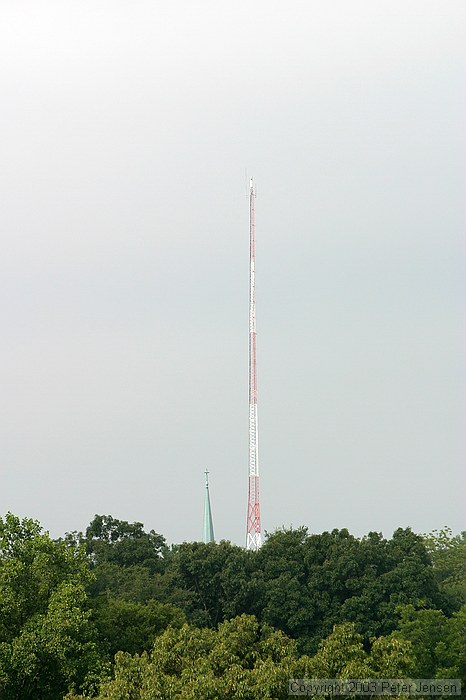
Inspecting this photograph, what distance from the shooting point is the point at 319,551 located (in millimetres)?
24594

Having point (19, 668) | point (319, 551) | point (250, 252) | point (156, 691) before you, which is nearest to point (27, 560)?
point (19, 668)

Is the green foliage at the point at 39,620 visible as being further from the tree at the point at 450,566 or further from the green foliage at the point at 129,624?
the tree at the point at 450,566

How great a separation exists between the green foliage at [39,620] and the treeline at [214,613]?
0.07ft

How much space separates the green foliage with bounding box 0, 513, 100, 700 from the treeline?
0.02 metres

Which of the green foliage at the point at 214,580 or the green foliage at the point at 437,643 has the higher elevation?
the green foliage at the point at 214,580

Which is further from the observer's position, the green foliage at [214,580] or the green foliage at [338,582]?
the green foliage at [214,580]

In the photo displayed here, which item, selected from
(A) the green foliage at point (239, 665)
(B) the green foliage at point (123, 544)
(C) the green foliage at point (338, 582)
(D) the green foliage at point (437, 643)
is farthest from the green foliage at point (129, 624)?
(B) the green foliage at point (123, 544)

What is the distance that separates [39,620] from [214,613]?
9737 mm

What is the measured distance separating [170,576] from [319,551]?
3977 millimetres

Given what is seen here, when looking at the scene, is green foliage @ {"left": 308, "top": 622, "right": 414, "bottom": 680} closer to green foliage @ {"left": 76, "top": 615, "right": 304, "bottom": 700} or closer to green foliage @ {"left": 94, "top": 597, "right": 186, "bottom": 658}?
green foliage @ {"left": 76, "top": 615, "right": 304, "bottom": 700}

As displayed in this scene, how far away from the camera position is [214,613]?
79.7ft

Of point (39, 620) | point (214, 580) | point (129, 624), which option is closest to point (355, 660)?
point (39, 620)

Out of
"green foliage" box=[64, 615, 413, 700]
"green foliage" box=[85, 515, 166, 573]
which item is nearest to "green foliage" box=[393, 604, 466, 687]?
"green foliage" box=[64, 615, 413, 700]

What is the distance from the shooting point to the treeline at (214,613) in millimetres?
12711
